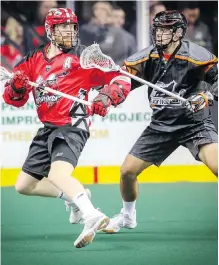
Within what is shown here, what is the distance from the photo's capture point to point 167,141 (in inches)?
256

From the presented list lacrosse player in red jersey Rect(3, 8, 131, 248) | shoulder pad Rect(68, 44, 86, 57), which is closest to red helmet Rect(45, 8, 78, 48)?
lacrosse player in red jersey Rect(3, 8, 131, 248)

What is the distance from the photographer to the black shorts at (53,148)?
5.95 m

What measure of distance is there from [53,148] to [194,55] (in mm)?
1077

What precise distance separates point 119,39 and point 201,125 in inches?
128

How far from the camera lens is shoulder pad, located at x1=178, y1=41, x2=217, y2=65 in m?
6.31

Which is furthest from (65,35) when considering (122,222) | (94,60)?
(122,222)

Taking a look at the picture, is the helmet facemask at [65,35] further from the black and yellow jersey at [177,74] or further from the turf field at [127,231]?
the turf field at [127,231]

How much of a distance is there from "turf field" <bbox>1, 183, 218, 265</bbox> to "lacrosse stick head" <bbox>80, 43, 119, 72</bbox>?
1.08 meters

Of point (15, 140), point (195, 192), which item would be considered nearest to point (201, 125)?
point (195, 192)

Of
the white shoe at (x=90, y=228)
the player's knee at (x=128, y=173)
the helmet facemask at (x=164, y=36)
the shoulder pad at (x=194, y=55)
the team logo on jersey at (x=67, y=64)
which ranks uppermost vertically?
the helmet facemask at (x=164, y=36)

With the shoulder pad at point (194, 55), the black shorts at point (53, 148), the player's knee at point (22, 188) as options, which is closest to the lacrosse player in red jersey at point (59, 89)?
the black shorts at point (53, 148)

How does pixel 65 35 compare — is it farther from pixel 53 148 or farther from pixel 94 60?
pixel 53 148

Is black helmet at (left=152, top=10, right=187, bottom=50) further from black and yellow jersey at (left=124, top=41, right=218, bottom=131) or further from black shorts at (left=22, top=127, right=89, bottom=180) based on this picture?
black shorts at (left=22, top=127, right=89, bottom=180)

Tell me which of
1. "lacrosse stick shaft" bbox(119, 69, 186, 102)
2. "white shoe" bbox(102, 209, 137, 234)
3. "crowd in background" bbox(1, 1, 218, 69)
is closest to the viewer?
"lacrosse stick shaft" bbox(119, 69, 186, 102)
